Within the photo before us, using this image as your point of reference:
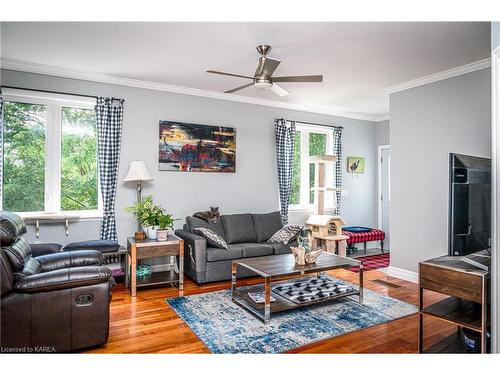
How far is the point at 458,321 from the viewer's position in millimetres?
2168

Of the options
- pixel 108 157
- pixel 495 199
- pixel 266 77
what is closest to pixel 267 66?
pixel 266 77

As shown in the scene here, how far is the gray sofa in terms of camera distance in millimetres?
4047

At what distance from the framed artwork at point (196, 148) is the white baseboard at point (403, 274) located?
2.73 metres

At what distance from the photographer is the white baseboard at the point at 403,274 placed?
440cm

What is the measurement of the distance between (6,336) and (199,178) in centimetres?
313

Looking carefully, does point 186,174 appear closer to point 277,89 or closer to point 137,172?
point 137,172

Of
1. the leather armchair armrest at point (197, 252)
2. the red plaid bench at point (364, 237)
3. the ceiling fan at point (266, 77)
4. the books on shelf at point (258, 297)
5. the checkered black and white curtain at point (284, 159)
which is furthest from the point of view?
the red plaid bench at point (364, 237)

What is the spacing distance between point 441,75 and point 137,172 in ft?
13.0

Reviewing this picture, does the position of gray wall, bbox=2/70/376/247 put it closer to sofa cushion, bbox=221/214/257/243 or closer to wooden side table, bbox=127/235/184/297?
sofa cushion, bbox=221/214/257/243

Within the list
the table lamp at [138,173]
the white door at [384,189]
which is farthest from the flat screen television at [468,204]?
the white door at [384,189]

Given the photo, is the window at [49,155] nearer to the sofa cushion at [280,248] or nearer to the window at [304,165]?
the sofa cushion at [280,248]

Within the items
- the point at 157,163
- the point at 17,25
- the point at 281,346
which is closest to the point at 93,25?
the point at 17,25

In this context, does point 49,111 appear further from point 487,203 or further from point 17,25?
point 487,203
